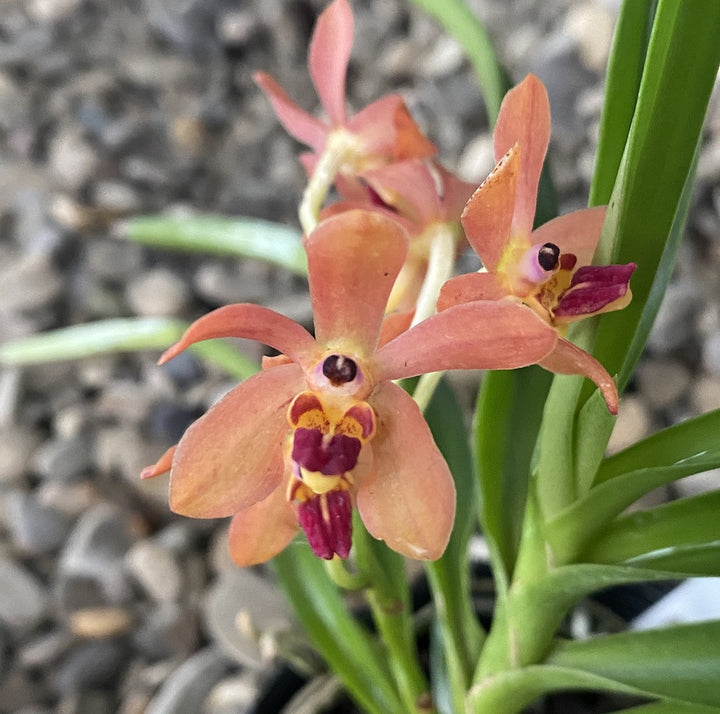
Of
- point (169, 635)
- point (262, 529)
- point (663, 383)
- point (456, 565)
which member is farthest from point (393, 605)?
point (663, 383)

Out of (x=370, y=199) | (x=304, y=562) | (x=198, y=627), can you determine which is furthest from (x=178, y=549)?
(x=370, y=199)

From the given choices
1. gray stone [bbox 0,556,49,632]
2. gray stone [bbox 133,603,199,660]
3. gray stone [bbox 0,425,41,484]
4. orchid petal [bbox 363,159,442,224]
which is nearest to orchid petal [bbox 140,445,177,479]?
orchid petal [bbox 363,159,442,224]

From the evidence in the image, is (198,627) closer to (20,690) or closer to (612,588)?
(20,690)

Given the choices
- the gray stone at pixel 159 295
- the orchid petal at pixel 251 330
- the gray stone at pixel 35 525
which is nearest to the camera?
the orchid petal at pixel 251 330

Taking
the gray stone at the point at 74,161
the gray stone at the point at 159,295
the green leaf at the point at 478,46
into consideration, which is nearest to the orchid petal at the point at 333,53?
the green leaf at the point at 478,46

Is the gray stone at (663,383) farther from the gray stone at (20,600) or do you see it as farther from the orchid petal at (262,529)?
the gray stone at (20,600)

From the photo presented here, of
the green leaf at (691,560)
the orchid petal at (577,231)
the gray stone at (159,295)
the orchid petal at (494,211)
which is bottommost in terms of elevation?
the green leaf at (691,560)
